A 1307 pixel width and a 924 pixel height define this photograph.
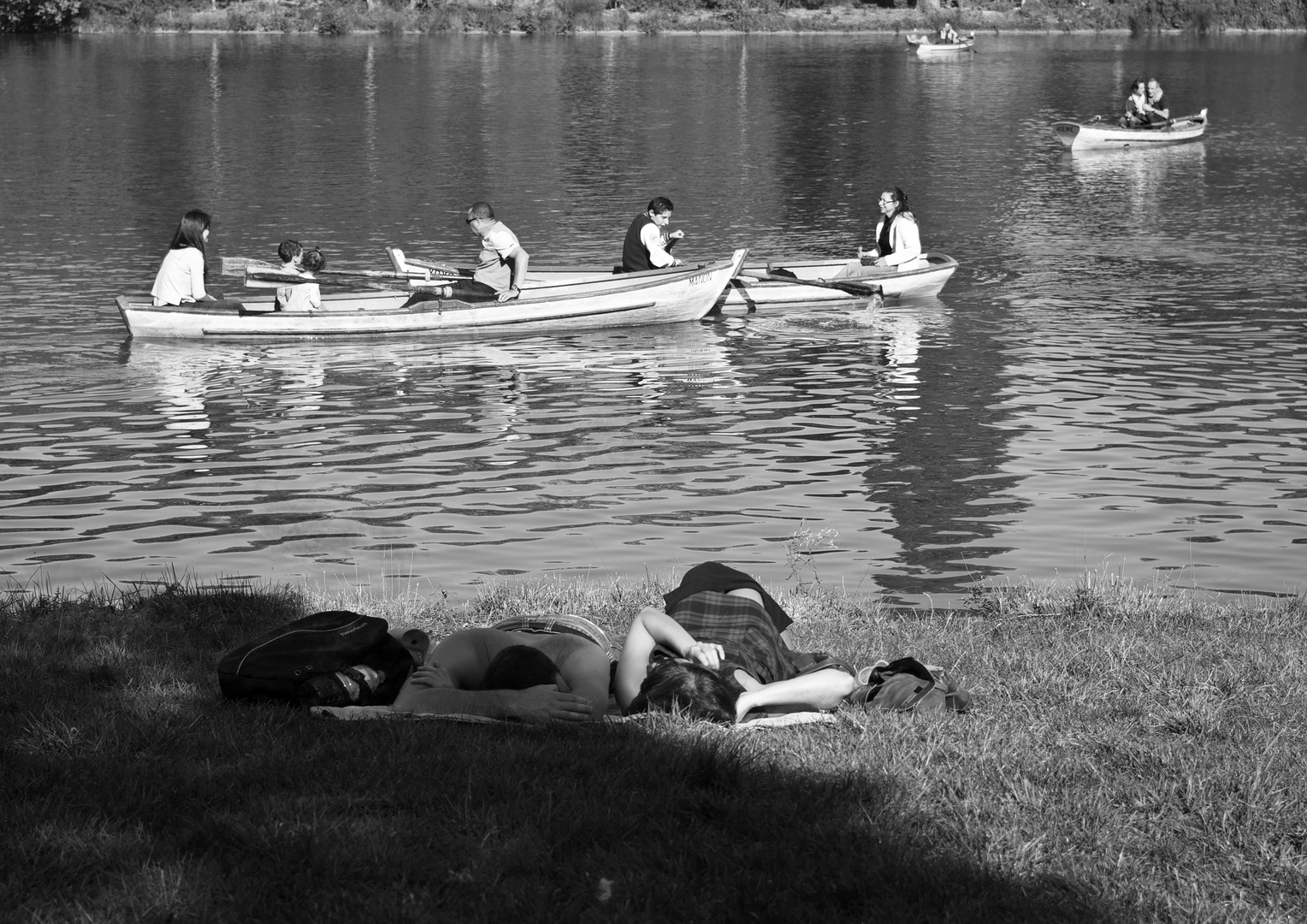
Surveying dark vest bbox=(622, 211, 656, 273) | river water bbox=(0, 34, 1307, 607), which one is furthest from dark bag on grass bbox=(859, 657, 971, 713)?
dark vest bbox=(622, 211, 656, 273)

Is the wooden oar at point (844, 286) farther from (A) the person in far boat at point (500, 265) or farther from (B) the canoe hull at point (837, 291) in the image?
(A) the person in far boat at point (500, 265)

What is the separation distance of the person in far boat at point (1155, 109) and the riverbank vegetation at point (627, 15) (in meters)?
43.9

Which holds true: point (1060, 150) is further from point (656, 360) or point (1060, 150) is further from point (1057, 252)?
point (656, 360)

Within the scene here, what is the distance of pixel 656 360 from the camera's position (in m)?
18.0

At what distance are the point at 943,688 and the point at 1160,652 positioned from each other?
1.47 meters

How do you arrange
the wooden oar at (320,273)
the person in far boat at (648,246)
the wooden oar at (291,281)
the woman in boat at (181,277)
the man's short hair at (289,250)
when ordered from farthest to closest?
the person in far boat at (648,246)
the wooden oar at (320,273)
the wooden oar at (291,281)
the man's short hair at (289,250)
the woman in boat at (181,277)

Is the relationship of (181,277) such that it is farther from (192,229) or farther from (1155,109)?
(1155,109)

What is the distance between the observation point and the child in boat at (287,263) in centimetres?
1812

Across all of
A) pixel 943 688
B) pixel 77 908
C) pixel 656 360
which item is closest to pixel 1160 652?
pixel 943 688

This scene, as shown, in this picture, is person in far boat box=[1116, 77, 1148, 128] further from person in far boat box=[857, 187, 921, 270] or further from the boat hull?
the boat hull

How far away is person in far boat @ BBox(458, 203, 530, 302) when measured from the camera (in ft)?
61.0

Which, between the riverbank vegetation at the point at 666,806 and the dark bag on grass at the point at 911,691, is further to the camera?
the dark bag on grass at the point at 911,691

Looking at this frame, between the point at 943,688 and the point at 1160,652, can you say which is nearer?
the point at 943,688

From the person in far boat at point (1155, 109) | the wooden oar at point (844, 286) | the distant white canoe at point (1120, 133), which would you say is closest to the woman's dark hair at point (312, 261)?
the wooden oar at point (844, 286)
